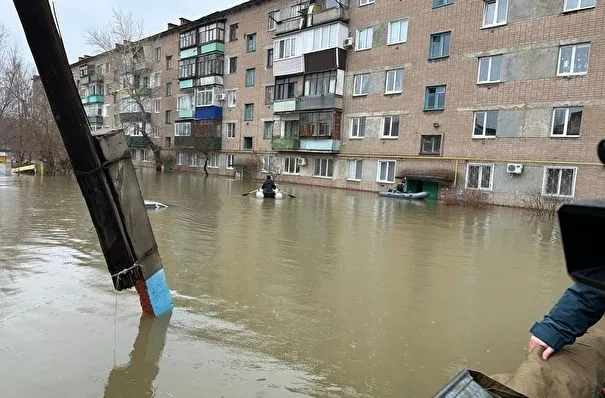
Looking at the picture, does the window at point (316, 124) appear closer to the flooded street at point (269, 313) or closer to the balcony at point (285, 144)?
the balcony at point (285, 144)

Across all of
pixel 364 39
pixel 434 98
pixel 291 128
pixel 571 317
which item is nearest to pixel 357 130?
pixel 434 98

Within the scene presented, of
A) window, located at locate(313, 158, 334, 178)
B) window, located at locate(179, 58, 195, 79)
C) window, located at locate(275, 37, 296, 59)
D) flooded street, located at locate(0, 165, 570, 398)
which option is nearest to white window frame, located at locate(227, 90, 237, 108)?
window, located at locate(179, 58, 195, 79)

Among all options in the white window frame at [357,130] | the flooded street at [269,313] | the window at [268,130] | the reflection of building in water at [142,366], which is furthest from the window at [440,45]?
the reflection of building in water at [142,366]

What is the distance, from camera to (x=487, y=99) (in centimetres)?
2375

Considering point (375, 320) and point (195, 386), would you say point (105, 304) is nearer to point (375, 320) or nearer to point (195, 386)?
point (195, 386)

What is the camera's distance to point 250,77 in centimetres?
3912

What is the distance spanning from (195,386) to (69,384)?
105 centimetres

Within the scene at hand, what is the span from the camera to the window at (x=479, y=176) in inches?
926

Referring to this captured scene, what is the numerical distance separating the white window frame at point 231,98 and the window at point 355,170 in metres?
15.1

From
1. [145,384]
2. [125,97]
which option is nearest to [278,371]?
[145,384]

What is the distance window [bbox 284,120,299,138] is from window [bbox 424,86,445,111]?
11.1m

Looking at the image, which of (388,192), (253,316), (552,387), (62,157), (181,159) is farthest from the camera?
(181,159)

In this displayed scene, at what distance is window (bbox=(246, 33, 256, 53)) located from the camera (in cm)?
3847

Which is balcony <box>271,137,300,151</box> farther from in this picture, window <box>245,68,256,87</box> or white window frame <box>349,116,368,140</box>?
window <box>245,68,256,87</box>
